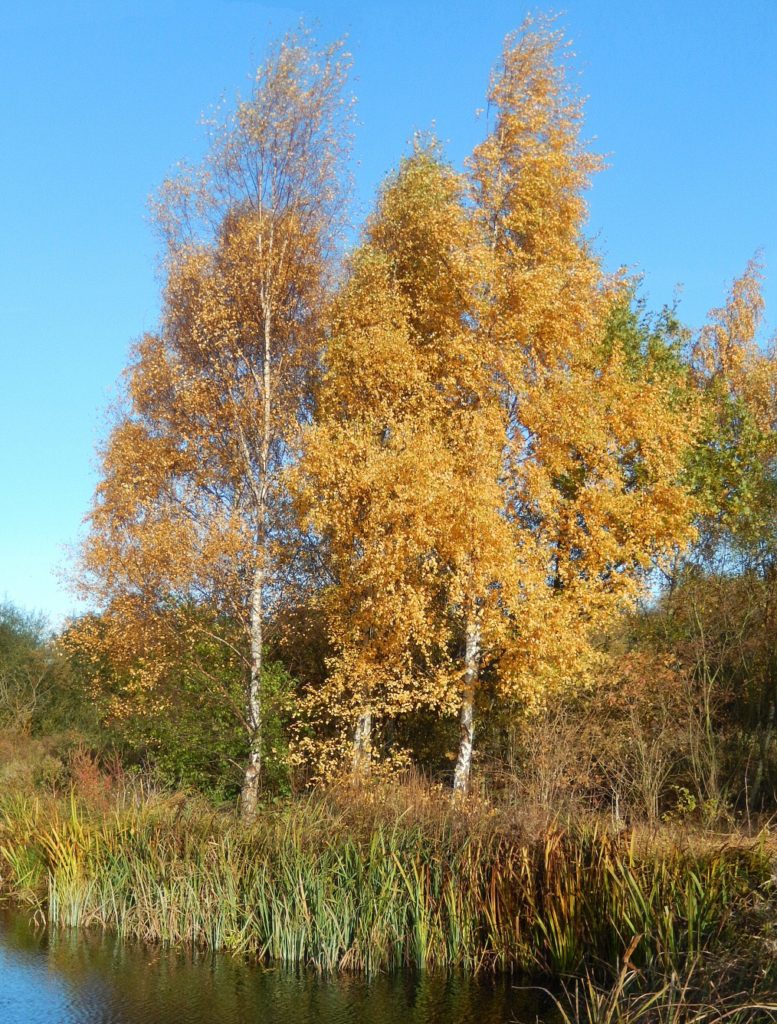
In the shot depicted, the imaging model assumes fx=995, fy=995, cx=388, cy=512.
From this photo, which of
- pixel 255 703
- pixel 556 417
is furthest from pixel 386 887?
pixel 556 417

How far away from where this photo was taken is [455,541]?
15.5 m

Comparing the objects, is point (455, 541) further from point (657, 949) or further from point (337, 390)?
point (657, 949)

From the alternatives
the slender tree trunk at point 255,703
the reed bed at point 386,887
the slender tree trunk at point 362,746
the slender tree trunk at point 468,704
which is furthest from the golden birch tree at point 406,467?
the reed bed at point 386,887

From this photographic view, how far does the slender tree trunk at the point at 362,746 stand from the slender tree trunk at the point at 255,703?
1.64m

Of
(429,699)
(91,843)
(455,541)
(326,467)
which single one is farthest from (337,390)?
(91,843)

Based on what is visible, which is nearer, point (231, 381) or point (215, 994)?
point (215, 994)

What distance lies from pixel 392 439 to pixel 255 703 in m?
4.94

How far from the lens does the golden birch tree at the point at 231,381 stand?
17531 millimetres

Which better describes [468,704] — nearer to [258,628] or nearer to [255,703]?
[255,703]

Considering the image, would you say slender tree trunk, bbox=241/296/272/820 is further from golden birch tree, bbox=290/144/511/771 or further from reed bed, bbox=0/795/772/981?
reed bed, bbox=0/795/772/981

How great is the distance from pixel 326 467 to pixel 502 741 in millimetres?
6992

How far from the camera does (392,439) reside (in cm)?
1655

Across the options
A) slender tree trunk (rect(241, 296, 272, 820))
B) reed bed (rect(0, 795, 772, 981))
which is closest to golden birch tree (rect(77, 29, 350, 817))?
slender tree trunk (rect(241, 296, 272, 820))

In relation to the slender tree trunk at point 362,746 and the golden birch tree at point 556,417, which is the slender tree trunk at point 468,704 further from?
the slender tree trunk at point 362,746
